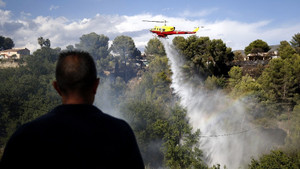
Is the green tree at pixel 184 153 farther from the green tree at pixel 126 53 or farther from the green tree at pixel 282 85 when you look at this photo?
the green tree at pixel 126 53

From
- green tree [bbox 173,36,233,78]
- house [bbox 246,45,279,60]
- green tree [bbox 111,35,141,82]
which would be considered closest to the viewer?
green tree [bbox 173,36,233,78]

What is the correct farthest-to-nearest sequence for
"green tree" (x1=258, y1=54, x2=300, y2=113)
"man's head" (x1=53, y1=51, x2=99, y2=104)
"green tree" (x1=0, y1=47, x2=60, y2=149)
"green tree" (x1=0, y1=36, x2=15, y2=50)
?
1. "green tree" (x1=0, y1=36, x2=15, y2=50)
2. "green tree" (x1=0, y1=47, x2=60, y2=149)
3. "green tree" (x1=258, y1=54, x2=300, y2=113)
4. "man's head" (x1=53, y1=51, x2=99, y2=104)

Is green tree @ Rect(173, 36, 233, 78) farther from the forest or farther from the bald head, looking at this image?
the bald head

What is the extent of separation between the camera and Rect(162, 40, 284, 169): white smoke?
47406mm

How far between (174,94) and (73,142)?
65676mm

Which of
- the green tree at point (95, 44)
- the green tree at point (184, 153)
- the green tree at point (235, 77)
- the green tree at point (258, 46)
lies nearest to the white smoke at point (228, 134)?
the green tree at point (235, 77)

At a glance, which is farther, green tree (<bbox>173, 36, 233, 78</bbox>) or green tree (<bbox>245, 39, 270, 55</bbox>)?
green tree (<bbox>245, 39, 270, 55</bbox>)

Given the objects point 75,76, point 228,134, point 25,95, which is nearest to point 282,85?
point 228,134

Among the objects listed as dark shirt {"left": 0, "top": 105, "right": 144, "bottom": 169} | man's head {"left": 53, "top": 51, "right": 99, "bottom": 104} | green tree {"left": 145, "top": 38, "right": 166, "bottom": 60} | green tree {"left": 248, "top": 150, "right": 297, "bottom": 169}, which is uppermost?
green tree {"left": 145, "top": 38, "right": 166, "bottom": 60}

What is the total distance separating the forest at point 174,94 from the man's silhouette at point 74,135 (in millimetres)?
31702

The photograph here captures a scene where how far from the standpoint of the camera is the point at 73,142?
168 cm

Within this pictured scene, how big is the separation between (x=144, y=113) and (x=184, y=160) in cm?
1809

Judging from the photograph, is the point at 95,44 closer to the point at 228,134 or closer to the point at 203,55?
the point at 203,55

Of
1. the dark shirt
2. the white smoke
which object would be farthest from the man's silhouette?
the white smoke
